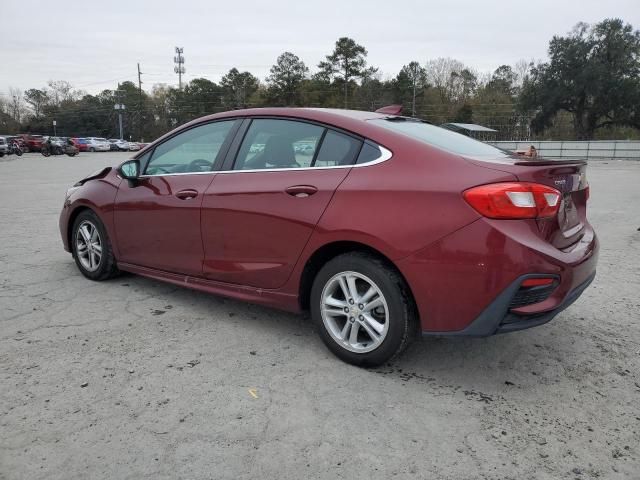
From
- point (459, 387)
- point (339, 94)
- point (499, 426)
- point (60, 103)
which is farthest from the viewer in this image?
point (60, 103)

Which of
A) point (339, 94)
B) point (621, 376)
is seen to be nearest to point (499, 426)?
point (621, 376)

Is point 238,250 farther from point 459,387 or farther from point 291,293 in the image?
point 459,387

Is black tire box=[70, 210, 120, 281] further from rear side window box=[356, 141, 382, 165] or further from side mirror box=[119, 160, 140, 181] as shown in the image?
rear side window box=[356, 141, 382, 165]

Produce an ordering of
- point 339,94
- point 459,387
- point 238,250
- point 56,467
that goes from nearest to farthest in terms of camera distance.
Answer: point 56,467 → point 459,387 → point 238,250 → point 339,94

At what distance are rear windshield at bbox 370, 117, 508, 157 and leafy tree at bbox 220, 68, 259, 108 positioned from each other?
8088 cm

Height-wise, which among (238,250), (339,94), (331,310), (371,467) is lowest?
(371,467)

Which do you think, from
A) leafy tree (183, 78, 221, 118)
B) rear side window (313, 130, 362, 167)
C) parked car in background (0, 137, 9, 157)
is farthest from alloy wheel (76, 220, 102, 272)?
leafy tree (183, 78, 221, 118)

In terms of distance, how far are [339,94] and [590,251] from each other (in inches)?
2781

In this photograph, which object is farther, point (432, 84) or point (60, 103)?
point (60, 103)

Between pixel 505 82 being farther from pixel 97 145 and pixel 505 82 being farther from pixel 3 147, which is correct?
pixel 3 147

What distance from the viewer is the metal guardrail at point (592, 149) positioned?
39.2 meters

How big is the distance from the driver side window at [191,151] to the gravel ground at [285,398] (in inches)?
44.1

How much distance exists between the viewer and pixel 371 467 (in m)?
2.17

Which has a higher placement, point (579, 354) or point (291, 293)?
point (291, 293)
